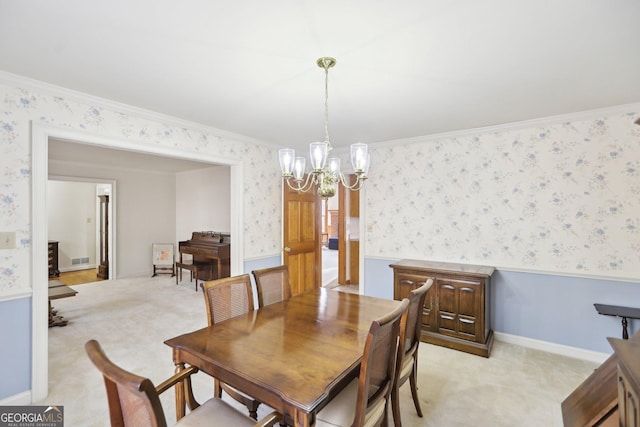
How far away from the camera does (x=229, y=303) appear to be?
81.7 inches

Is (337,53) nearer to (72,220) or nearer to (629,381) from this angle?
(629,381)

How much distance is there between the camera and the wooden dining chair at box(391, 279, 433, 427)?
1.70m

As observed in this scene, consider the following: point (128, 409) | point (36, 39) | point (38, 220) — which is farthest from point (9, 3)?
point (128, 409)

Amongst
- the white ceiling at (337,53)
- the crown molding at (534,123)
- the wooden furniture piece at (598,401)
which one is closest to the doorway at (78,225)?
the white ceiling at (337,53)

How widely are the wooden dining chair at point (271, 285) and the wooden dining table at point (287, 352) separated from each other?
0.24 metres

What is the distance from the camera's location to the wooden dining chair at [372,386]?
126cm

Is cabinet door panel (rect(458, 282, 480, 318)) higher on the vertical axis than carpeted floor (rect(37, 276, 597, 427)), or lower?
higher

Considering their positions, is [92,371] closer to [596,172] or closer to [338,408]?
[338,408]

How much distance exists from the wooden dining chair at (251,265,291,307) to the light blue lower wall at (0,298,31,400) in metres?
1.73

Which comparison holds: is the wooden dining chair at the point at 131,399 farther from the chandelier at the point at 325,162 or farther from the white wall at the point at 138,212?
the white wall at the point at 138,212

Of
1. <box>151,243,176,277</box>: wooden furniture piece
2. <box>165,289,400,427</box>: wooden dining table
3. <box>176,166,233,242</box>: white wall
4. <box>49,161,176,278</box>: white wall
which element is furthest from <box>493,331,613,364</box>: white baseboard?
<box>49,161,176,278</box>: white wall

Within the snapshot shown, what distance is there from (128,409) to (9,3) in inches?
75.7

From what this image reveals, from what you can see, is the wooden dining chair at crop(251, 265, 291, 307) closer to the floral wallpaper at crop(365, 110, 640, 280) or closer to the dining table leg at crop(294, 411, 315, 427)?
the dining table leg at crop(294, 411, 315, 427)

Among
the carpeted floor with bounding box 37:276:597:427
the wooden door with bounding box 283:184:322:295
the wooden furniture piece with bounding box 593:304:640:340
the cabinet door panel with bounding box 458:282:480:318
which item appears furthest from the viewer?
the wooden door with bounding box 283:184:322:295
